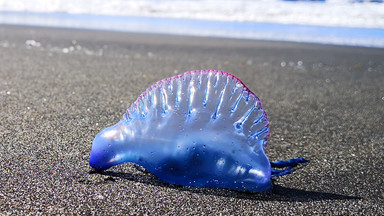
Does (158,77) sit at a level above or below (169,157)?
below

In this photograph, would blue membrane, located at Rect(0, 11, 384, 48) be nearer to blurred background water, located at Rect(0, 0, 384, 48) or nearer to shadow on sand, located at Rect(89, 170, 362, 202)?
blurred background water, located at Rect(0, 0, 384, 48)

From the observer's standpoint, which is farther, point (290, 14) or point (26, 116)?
point (290, 14)

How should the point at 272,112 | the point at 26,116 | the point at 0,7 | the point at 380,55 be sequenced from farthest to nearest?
the point at 0,7
the point at 380,55
the point at 272,112
the point at 26,116

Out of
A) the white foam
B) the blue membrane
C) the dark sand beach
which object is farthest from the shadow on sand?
the white foam

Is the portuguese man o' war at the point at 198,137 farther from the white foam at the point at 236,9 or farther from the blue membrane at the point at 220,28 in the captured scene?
the white foam at the point at 236,9

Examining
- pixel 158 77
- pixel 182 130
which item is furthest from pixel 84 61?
pixel 182 130

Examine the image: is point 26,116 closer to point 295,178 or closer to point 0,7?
point 295,178

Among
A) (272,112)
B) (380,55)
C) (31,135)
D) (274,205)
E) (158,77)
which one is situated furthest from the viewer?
(380,55)

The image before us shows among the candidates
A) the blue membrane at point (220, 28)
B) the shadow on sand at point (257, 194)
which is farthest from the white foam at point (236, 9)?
the shadow on sand at point (257, 194)
